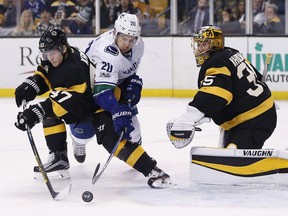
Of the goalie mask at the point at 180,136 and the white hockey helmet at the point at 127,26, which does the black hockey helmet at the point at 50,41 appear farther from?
the goalie mask at the point at 180,136

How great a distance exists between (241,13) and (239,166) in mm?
4735

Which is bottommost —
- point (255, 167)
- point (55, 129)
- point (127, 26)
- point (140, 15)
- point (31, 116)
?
point (255, 167)

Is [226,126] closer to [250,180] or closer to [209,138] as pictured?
[250,180]

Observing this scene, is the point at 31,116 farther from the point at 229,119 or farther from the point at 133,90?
the point at 229,119

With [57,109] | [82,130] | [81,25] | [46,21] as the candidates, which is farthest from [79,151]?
[46,21]

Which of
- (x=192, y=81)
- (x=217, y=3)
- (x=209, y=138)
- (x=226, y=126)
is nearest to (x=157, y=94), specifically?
(x=192, y=81)

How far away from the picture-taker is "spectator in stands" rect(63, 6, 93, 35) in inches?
361

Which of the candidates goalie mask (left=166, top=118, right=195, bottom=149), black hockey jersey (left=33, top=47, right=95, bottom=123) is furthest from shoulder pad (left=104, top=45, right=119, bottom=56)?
goalie mask (left=166, top=118, right=195, bottom=149)

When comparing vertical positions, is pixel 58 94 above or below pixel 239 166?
above

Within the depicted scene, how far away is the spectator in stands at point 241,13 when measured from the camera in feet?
28.5

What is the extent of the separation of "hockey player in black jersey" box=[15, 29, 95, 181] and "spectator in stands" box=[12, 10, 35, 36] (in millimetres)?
4748

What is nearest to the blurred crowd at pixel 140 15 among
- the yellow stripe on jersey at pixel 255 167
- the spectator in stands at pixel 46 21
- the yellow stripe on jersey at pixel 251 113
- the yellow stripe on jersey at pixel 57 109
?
the spectator in stands at pixel 46 21

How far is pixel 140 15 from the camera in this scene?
9.18 meters

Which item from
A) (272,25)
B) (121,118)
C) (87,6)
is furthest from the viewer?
(87,6)
